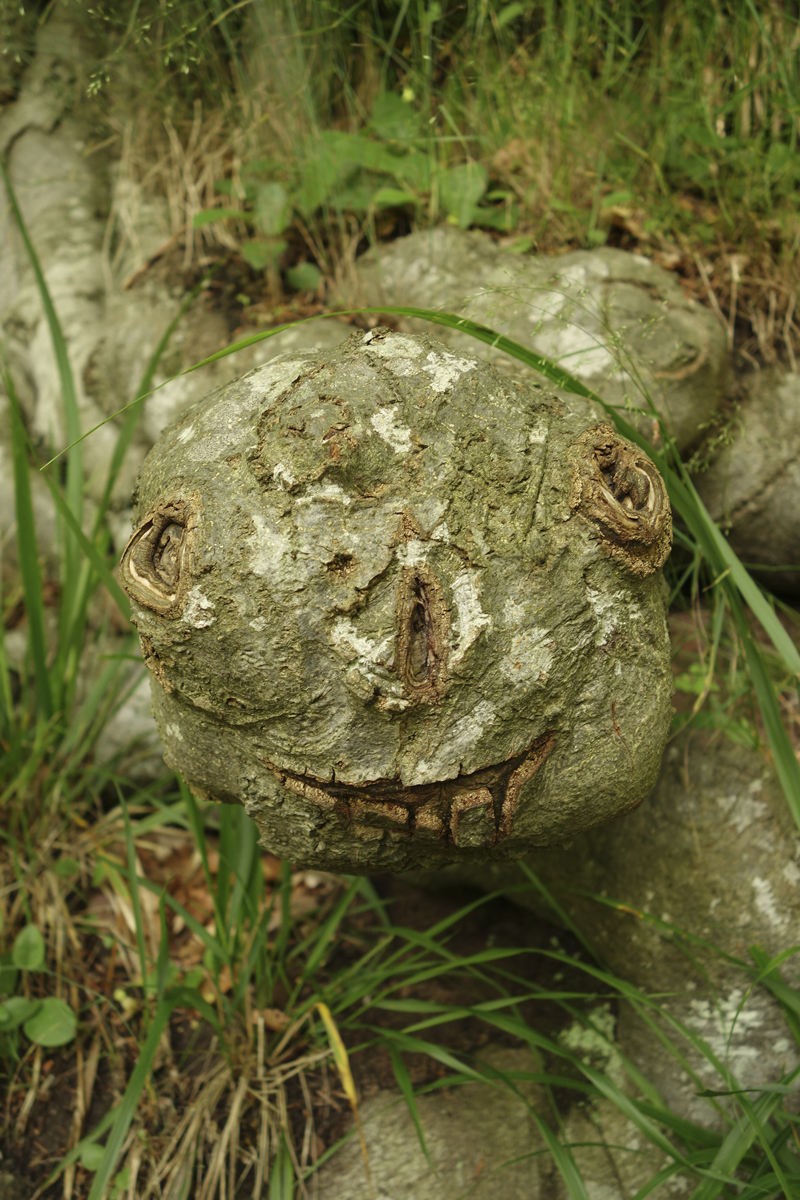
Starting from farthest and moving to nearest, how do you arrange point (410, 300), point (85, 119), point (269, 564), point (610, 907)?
point (85, 119), point (410, 300), point (610, 907), point (269, 564)

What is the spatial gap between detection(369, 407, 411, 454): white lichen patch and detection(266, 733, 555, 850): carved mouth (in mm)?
464

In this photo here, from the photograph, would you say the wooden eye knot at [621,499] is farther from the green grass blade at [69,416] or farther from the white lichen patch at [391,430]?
the green grass blade at [69,416]

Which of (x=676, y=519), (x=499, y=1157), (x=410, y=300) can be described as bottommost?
(x=499, y=1157)

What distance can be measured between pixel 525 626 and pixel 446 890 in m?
1.08

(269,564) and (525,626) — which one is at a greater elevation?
(269,564)

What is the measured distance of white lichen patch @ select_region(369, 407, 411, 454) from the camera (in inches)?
45.9

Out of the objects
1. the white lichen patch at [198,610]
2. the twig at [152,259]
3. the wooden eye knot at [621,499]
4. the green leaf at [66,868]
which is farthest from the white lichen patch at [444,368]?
the twig at [152,259]

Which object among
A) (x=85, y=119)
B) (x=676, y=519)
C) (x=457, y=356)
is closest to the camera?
(x=457, y=356)

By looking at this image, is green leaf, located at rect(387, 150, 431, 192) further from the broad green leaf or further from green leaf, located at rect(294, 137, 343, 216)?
the broad green leaf

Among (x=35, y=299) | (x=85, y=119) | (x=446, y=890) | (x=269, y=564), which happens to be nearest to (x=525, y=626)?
(x=269, y=564)

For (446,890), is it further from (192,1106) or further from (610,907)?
(192,1106)

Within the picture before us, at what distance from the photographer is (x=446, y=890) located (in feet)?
6.54

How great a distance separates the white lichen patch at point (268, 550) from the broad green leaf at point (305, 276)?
1401mm

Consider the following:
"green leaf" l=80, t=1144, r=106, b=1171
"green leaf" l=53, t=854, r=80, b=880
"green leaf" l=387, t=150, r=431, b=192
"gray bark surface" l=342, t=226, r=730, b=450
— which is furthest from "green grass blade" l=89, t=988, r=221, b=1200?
"green leaf" l=387, t=150, r=431, b=192
